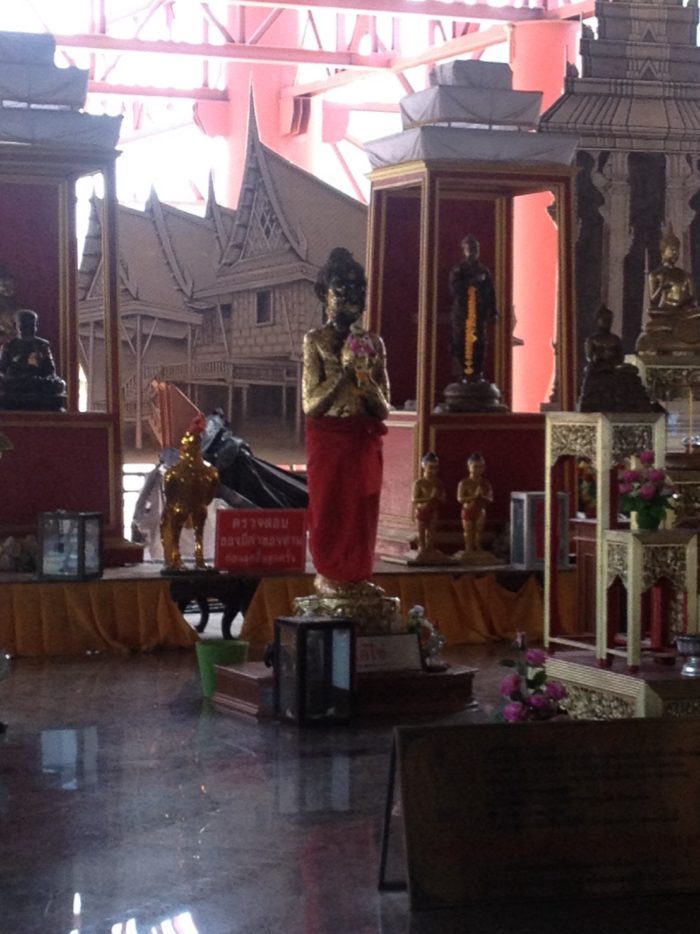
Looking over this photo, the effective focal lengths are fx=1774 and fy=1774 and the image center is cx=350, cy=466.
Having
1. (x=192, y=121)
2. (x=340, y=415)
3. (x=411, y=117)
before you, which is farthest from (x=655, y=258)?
(x=192, y=121)

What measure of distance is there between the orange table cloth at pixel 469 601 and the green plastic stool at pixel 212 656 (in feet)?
4.02

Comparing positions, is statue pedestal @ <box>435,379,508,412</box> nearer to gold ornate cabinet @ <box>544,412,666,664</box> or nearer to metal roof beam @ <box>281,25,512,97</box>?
gold ornate cabinet @ <box>544,412,666,664</box>

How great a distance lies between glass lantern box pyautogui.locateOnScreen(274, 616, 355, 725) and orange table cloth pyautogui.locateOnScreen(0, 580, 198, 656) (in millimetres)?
1666

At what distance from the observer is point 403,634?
22.4 ft

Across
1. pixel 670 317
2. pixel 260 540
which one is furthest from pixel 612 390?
pixel 260 540

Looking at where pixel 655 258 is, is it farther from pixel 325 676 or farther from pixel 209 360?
pixel 325 676

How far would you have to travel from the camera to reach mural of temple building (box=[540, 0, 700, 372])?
1008 cm

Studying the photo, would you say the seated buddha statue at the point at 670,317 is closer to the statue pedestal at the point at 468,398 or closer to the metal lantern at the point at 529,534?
the metal lantern at the point at 529,534

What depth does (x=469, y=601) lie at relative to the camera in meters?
8.49

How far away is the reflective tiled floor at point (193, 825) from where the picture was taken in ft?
13.4

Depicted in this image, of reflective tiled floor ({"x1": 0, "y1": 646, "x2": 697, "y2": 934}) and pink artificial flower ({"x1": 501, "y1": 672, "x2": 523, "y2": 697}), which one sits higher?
pink artificial flower ({"x1": 501, "y1": 672, "x2": 523, "y2": 697})

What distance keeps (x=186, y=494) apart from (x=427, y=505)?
1.32 metres

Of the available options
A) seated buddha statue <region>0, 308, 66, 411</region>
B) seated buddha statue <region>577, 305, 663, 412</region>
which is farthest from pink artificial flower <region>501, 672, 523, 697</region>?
seated buddha statue <region>0, 308, 66, 411</region>

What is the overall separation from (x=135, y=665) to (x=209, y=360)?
2779 mm
